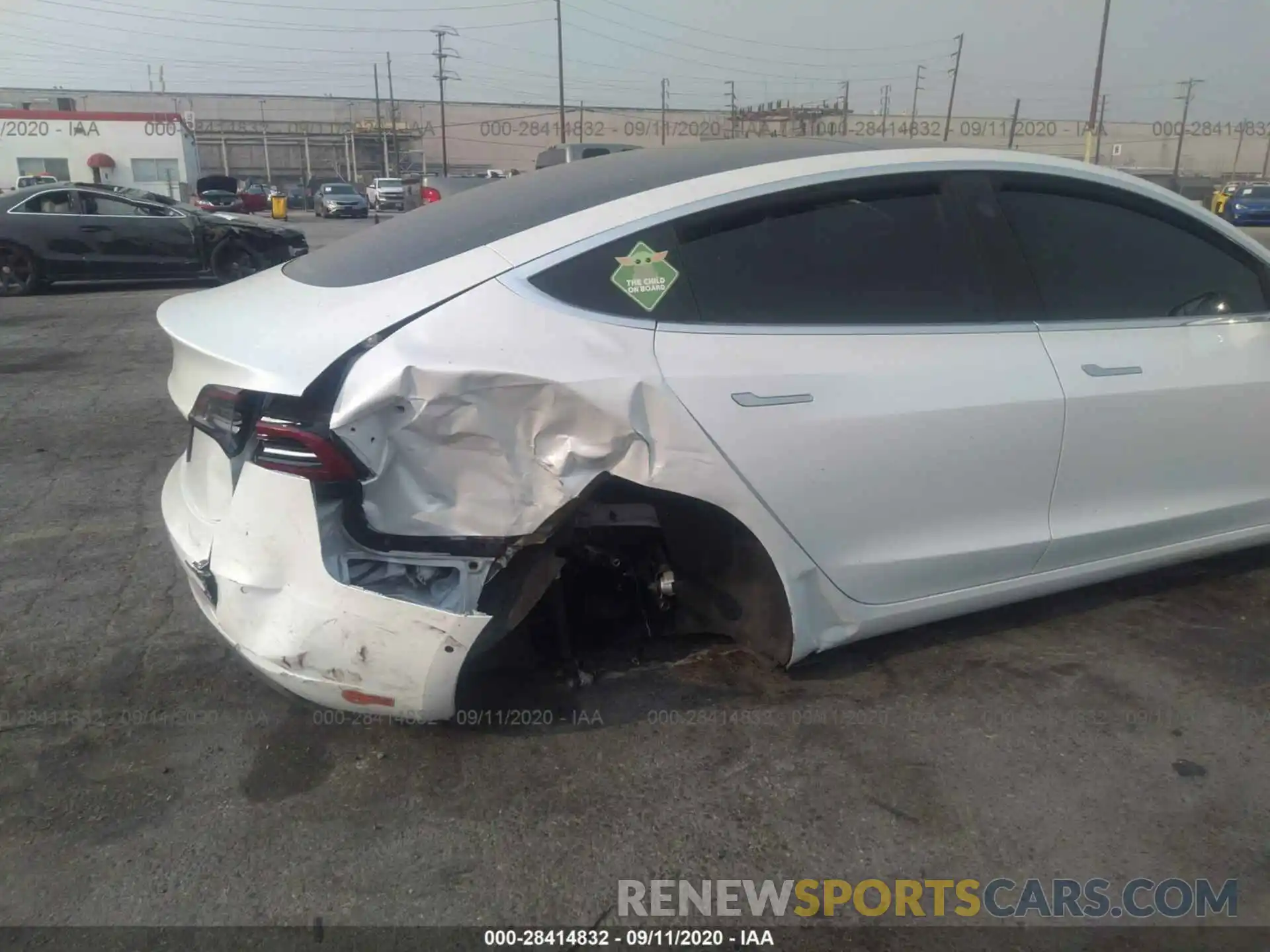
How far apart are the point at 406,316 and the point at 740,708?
1.52 metres

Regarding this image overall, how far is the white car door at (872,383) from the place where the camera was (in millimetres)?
2666

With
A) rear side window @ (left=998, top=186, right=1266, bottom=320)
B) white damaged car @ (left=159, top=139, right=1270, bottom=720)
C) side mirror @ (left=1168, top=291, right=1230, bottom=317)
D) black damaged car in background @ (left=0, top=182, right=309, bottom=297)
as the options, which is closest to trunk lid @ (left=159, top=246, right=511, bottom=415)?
white damaged car @ (left=159, top=139, right=1270, bottom=720)

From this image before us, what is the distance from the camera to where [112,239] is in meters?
12.9

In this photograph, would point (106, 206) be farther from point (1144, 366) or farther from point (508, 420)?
point (1144, 366)

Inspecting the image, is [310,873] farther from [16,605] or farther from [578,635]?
[16,605]

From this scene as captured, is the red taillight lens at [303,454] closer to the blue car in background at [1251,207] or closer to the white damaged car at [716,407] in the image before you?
the white damaged car at [716,407]

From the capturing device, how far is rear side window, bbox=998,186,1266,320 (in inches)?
125

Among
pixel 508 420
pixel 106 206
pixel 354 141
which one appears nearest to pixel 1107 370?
pixel 508 420

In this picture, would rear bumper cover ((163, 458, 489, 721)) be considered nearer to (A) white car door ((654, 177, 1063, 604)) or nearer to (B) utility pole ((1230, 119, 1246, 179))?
(A) white car door ((654, 177, 1063, 604))

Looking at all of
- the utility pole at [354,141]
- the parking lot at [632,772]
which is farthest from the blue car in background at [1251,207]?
the utility pole at [354,141]

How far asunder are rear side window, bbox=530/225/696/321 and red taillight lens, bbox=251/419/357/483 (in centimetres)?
68

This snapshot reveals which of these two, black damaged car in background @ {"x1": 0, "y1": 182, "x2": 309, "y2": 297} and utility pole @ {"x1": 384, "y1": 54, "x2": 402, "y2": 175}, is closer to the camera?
black damaged car in background @ {"x1": 0, "y1": 182, "x2": 309, "y2": 297}

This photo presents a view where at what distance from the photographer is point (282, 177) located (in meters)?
72.4

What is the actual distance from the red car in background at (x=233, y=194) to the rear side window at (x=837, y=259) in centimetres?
3839
